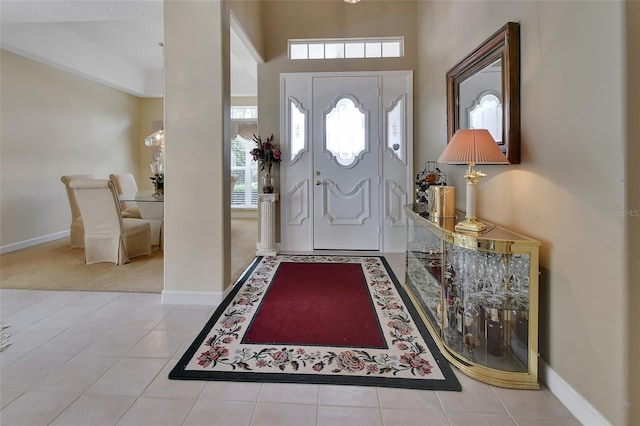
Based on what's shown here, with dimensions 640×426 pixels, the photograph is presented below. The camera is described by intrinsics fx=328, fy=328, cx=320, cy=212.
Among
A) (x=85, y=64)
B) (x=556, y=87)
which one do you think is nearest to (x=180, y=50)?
(x=556, y=87)

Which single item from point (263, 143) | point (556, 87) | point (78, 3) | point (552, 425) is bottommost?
point (552, 425)

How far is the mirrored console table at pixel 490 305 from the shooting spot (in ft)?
5.26

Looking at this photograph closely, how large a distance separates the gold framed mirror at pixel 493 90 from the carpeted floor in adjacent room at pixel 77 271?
2.57m

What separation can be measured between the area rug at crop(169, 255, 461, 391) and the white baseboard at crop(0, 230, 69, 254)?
3.63 metres

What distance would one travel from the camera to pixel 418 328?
2225mm

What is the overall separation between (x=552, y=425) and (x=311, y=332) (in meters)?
1.31

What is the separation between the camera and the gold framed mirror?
1.86m

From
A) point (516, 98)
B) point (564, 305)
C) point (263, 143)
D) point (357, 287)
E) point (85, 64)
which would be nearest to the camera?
Answer: point (564, 305)

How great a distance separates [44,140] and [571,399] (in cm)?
667

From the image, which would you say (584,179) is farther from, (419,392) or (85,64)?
(85,64)

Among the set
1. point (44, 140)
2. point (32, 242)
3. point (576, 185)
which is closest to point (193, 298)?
point (576, 185)

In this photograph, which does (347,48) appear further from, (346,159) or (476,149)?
(476,149)

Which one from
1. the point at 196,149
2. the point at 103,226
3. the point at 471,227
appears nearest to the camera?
the point at 471,227

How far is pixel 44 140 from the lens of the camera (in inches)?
197
